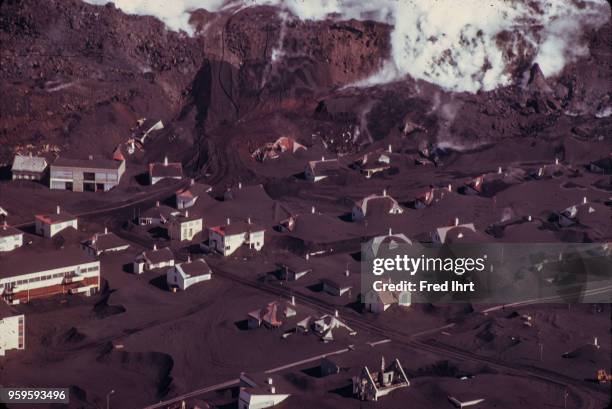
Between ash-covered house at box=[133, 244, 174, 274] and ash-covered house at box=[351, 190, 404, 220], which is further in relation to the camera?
ash-covered house at box=[351, 190, 404, 220]

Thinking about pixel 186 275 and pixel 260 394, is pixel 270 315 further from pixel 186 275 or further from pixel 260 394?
pixel 260 394

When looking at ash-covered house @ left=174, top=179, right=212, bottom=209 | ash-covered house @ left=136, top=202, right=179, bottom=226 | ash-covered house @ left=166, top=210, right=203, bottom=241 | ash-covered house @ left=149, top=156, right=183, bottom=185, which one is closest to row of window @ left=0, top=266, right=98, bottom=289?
ash-covered house @ left=166, top=210, right=203, bottom=241

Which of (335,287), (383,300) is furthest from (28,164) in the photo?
Result: (383,300)

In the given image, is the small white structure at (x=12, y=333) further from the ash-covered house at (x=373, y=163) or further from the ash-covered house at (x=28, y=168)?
the ash-covered house at (x=373, y=163)

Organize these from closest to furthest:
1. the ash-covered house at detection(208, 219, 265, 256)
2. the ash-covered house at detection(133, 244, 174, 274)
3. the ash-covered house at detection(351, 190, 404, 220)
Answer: the ash-covered house at detection(133, 244, 174, 274)
the ash-covered house at detection(208, 219, 265, 256)
the ash-covered house at detection(351, 190, 404, 220)

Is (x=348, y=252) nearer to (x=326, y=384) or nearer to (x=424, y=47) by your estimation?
(x=326, y=384)

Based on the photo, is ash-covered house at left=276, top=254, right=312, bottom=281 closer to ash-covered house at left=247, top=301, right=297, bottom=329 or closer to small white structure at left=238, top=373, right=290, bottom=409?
ash-covered house at left=247, top=301, right=297, bottom=329

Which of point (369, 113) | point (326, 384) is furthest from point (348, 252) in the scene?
point (369, 113)

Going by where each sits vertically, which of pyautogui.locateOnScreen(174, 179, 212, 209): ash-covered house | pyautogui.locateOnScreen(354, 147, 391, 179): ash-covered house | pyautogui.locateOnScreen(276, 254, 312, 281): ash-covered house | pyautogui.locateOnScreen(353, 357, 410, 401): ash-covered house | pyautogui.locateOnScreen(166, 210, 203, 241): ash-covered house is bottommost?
pyautogui.locateOnScreen(353, 357, 410, 401): ash-covered house

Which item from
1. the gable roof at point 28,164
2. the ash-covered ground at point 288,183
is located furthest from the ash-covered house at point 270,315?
the gable roof at point 28,164
